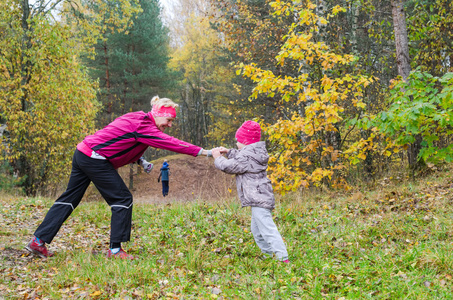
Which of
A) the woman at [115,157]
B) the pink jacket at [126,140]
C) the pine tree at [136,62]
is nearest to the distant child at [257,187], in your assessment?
the woman at [115,157]

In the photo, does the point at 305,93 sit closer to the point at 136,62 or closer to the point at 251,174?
the point at 251,174

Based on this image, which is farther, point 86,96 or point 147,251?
point 86,96

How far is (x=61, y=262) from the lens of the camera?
3.96m

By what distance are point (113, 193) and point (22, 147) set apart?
941 cm

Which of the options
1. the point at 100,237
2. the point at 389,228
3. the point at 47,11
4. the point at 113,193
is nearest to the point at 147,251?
the point at 113,193

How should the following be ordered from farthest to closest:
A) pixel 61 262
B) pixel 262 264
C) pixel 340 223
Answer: pixel 340 223
pixel 61 262
pixel 262 264

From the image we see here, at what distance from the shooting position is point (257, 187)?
3.92 m

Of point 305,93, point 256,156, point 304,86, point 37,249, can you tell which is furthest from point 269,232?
point 304,86

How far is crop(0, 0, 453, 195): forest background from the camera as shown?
20.7ft

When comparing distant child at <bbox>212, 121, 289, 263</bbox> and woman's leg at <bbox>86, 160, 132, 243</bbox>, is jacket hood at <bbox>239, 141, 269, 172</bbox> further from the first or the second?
woman's leg at <bbox>86, 160, 132, 243</bbox>

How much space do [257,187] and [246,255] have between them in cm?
90

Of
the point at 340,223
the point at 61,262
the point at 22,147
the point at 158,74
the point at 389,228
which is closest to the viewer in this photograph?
the point at 61,262

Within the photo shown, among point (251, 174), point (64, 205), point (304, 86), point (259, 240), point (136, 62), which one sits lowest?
point (259, 240)

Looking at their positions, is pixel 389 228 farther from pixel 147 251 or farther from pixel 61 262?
pixel 61 262
